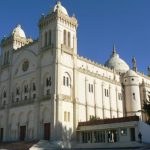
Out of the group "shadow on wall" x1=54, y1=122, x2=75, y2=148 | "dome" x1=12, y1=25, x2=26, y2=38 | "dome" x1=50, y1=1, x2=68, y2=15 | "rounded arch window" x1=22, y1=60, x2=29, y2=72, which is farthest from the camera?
"dome" x1=12, y1=25, x2=26, y2=38

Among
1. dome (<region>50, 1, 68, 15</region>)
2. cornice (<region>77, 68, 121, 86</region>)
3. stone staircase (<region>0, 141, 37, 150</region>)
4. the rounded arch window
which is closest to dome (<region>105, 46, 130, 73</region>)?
cornice (<region>77, 68, 121, 86</region>)

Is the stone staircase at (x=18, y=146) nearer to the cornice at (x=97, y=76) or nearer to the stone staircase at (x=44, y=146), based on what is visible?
the stone staircase at (x=44, y=146)

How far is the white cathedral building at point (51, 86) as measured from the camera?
5306 centimetres

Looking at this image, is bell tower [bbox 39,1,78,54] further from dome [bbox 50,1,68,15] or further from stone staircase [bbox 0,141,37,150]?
stone staircase [bbox 0,141,37,150]

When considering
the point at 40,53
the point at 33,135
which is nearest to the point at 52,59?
the point at 40,53

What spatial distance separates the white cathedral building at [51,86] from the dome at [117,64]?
36.8ft

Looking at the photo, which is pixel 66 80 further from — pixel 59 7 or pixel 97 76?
pixel 59 7

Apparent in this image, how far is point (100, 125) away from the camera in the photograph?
169ft

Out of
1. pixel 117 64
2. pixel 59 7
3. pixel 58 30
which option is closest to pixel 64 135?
pixel 58 30

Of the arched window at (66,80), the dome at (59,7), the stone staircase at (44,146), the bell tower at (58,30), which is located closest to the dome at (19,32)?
the bell tower at (58,30)

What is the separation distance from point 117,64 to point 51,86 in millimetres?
34316

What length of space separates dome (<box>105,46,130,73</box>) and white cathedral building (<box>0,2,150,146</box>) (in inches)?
442

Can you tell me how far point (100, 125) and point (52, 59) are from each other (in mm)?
15201

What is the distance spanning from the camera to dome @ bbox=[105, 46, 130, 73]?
269 ft
